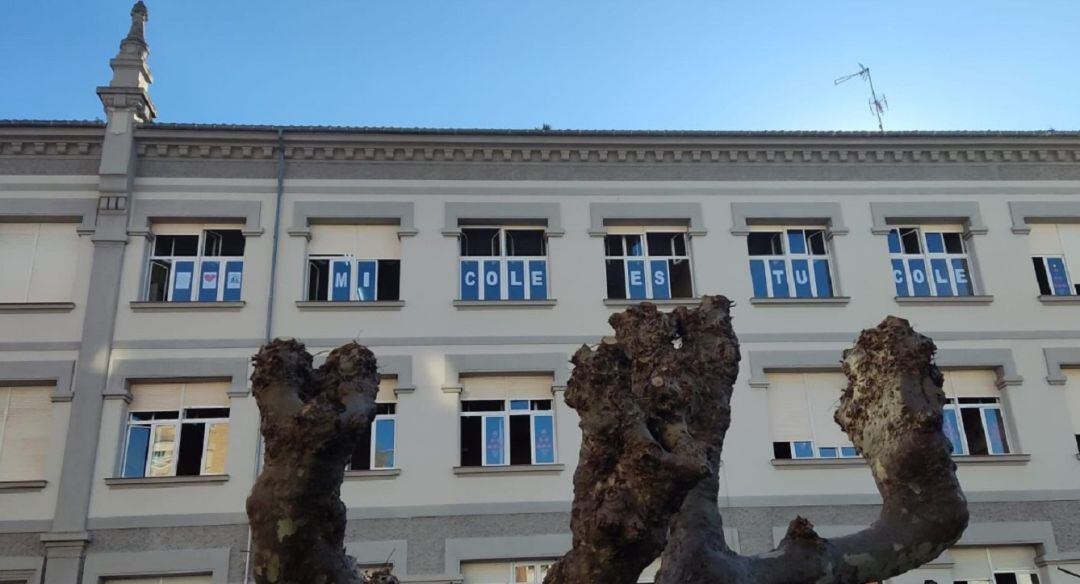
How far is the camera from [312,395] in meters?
7.59

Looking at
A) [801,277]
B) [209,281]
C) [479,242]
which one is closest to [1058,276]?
[801,277]

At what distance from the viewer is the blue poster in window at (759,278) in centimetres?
1759

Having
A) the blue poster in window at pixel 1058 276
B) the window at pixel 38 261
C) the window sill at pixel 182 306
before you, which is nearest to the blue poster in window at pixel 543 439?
the window sill at pixel 182 306

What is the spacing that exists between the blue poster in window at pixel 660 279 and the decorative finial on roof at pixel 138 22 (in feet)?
33.8

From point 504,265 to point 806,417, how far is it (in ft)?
Answer: 19.0

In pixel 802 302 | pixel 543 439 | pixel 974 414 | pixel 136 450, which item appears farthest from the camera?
pixel 802 302

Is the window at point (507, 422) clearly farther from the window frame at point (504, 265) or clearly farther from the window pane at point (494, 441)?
the window frame at point (504, 265)

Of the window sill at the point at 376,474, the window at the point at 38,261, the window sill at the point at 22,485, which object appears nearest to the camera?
the window sill at the point at 22,485

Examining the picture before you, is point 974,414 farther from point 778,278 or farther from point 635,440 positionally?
point 635,440

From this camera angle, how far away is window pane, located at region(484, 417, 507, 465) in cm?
1609

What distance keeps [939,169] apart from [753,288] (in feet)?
14.6

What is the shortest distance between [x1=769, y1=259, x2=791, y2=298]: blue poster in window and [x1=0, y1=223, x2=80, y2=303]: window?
11973 mm

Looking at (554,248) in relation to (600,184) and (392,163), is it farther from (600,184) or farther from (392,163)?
(392,163)

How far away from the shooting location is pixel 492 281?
17.4 meters
